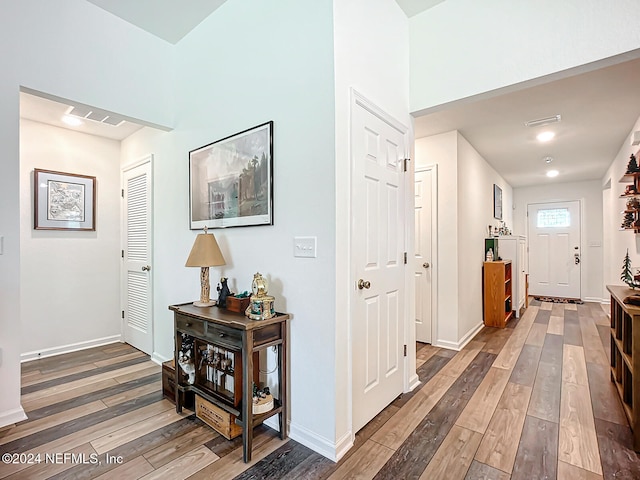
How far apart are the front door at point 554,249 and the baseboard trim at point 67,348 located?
25.5ft

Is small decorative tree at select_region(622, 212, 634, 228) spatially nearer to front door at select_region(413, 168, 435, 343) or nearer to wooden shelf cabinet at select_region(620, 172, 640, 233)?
wooden shelf cabinet at select_region(620, 172, 640, 233)

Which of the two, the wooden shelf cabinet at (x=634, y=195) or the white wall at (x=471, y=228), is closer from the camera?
the wooden shelf cabinet at (x=634, y=195)

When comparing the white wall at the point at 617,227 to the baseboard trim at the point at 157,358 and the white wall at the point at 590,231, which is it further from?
the baseboard trim at the point at 157,358

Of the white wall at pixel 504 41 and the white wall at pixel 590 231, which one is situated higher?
the white wall at pixel 504 41

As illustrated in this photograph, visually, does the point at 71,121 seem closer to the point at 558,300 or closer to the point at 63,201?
the point at 63,201

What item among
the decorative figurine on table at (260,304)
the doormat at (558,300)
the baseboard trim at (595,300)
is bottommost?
the doormat at (558,300)

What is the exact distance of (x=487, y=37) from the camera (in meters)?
2.12

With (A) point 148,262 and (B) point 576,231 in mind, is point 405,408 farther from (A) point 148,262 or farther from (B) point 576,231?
(B) point 576,231

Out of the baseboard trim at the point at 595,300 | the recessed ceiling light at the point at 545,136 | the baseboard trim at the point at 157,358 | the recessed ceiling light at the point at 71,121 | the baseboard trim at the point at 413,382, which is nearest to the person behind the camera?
the baseboard trim at the point at 413,382

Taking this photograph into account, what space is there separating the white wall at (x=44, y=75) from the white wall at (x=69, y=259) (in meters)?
1.43

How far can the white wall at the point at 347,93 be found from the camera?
176 cm

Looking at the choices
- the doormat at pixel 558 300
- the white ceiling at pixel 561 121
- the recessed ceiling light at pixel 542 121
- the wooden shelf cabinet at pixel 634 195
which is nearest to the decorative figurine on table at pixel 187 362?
the white ceiling at pixel 561 121

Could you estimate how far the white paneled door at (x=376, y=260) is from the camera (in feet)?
6.35

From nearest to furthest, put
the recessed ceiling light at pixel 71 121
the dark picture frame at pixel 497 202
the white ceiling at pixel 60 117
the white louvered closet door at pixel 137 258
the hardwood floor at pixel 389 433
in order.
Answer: the hardwood floor at pixel 389 433, the white ceiling at pixel 60 117, the recessed ceiling light at pixel 71 121, the white louvered closet door at pixel 137 258, the dark picture frame at pixel 497 202
